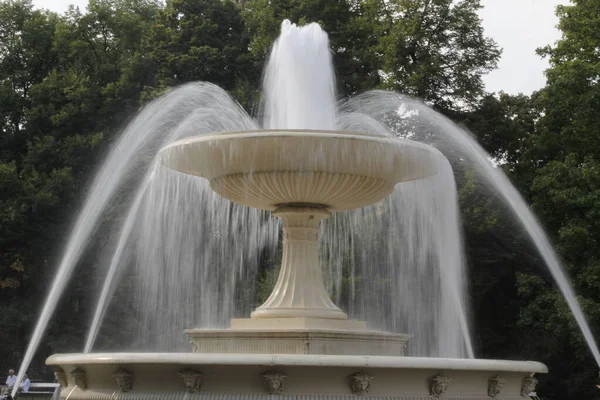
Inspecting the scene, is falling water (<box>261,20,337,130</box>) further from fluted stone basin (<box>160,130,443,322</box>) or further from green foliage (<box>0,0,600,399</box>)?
green foliage (<box>0,0,600,399</box>)

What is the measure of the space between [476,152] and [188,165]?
5.71 m

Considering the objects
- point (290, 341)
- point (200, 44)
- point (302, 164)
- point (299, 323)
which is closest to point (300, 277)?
point (299, 323)

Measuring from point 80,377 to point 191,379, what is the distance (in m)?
1.76

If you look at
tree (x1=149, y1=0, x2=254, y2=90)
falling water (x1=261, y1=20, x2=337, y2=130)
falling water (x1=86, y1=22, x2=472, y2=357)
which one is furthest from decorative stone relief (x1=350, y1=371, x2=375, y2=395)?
tree (x1=149, y1=0, x2=254, y2=90)

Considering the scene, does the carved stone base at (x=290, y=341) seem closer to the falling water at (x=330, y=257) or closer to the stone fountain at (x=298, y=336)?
the stone fountain at (x=298, y=336)

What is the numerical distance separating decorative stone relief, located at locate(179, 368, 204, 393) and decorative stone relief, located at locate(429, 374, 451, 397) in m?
2.43

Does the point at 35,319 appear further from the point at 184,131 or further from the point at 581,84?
the point at 581,84

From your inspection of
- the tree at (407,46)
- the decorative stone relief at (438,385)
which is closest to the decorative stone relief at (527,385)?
the decorative stone relief at (438,385)

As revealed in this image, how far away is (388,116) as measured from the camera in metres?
27.6

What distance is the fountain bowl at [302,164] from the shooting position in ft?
40.4

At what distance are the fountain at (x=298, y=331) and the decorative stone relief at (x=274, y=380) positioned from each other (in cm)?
1

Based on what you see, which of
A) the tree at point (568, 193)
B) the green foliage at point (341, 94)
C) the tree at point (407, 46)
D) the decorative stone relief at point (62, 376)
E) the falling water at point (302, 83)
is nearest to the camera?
the decorative stone relief at point (62, 376)

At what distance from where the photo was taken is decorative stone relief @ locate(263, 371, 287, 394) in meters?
9.73

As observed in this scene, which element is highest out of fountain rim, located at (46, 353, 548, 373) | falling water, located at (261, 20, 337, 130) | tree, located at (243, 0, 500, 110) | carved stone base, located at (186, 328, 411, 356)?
tree, located at (243, 0, 500, 110)
